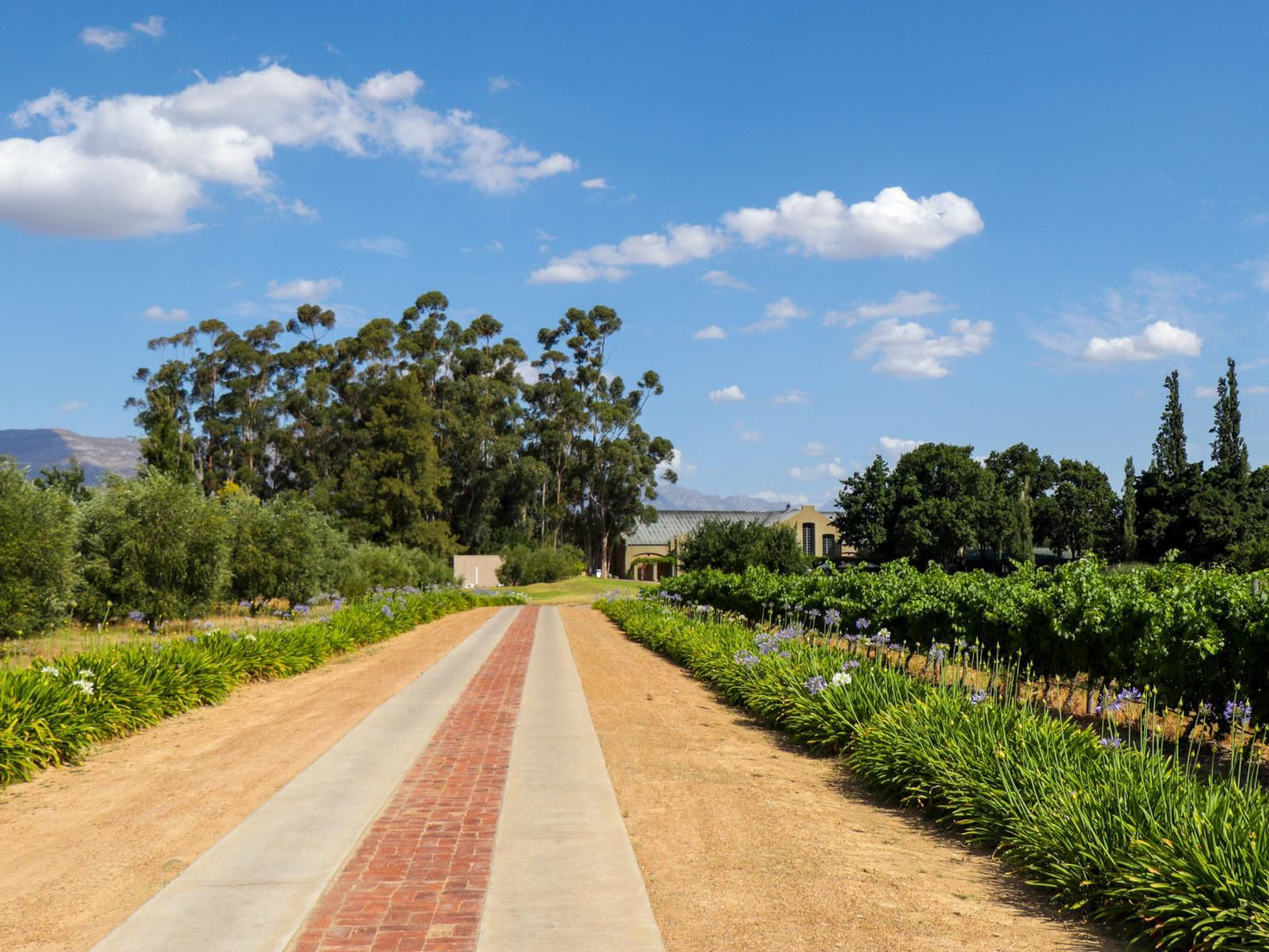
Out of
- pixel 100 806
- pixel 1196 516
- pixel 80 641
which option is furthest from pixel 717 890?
pixel 1196 516

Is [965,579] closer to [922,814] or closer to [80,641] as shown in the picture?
[922,814]

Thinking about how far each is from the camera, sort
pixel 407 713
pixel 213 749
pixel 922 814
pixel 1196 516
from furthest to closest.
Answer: pixel 1196 516 → pixel 407 713 → pixel 213 749 → pixel 922 814

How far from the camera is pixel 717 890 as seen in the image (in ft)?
18.0

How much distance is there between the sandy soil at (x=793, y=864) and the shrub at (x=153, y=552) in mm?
15518

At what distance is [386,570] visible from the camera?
40.7 m

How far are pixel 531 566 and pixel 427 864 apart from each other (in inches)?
1941

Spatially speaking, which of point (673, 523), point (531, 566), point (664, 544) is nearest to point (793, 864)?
point (531, 566)

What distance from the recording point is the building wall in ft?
190

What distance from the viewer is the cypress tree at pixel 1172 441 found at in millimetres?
62125

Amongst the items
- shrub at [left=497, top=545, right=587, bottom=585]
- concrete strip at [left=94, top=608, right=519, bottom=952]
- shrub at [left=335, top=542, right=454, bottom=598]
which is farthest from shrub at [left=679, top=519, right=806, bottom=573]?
concrete strip at [left=94, top=608, right=519, bottom=952]

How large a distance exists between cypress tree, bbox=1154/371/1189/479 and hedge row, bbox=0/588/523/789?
58821 mm

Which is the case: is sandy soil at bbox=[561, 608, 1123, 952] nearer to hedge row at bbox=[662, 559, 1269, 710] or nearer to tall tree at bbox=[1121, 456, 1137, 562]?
hedge row at bbox=[662, 559, 1269, 710]

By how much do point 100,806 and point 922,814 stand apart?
259 inches

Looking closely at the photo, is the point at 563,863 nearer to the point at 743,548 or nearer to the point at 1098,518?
the point at 743,548
